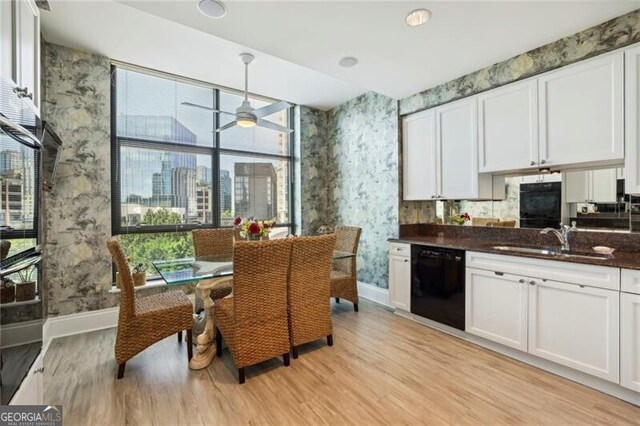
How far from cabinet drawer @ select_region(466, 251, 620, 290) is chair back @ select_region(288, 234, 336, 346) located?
55.7 inches

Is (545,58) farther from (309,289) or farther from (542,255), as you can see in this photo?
(309,289)

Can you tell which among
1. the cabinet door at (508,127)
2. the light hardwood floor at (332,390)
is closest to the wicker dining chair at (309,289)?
the light hardwood floor at (332,390)

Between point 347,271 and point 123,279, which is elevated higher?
point 123,279

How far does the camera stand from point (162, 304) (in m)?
2.46

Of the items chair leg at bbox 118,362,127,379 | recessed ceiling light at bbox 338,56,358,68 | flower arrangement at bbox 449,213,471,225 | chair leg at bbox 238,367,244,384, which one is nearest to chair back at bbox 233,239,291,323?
chair leg at bbox 238,367,244,384

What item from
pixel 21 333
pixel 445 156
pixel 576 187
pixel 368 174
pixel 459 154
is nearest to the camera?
pixel 21 333

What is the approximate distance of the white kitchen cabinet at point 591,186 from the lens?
2.51 meters

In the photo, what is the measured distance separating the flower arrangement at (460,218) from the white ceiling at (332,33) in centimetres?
160

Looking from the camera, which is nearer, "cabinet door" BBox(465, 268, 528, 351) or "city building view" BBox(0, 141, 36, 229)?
"city building view" BBox(0, 141, 36, 229)

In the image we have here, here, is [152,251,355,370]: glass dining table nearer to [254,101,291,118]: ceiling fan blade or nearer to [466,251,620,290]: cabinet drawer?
[254,101,291,118]: ceiling fan blade

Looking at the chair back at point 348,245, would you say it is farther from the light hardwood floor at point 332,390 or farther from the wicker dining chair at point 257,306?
the wicker dining chair at point 257,306

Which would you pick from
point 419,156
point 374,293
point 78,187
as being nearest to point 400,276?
point 374,293

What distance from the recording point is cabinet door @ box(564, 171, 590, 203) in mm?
2662

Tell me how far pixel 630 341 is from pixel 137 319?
3.43 meters
